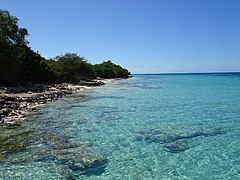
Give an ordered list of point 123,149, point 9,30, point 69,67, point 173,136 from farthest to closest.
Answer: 1. point 69,67
2. point 9,30
3. point 173,136
4. point 123,149

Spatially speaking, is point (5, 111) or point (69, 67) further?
point (69, 67)

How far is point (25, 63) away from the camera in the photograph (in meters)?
58.8

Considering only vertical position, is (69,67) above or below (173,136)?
above

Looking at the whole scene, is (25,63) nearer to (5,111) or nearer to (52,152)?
(5,111)

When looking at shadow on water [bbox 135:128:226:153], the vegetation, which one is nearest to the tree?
the vegetation

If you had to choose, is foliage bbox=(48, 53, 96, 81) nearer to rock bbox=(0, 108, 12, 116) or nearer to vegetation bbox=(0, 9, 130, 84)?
vegetation bbox=(0, 9, 130, 84)

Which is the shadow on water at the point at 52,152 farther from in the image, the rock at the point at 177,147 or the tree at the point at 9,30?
the tree at the point at 9,30

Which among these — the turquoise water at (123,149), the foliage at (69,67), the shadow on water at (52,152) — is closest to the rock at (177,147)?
the turquoise water at (123,149)

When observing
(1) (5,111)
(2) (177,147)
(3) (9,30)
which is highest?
(3) (9,30)

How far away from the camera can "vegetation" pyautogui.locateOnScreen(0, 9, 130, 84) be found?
4556 cm

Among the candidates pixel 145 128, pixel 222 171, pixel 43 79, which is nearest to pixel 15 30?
pixel 43 79

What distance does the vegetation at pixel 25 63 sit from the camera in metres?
45.6

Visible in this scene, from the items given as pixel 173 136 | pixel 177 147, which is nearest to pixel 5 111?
pixel 173 136

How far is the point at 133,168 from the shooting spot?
34.4ft
